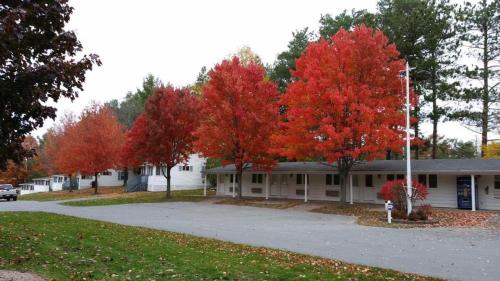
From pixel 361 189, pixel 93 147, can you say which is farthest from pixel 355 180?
pixel 93 147

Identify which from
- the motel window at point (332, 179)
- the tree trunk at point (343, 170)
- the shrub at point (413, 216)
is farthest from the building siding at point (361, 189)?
the shrub at point (413, 216)

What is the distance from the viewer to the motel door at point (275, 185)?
1483 inches

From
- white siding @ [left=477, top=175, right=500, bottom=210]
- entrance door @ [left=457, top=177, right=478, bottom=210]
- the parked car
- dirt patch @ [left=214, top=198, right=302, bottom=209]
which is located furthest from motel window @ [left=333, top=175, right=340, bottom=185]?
the parked car

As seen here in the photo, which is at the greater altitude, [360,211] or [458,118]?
[458,118]

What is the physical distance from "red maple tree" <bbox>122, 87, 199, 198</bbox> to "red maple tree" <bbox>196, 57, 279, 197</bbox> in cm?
412

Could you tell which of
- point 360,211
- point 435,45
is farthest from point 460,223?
point 435,45

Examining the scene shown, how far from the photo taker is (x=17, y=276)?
302 inches

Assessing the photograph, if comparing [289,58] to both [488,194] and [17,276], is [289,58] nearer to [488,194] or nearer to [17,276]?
[488,194]

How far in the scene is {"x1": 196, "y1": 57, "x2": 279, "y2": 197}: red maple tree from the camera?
32406 millimetres

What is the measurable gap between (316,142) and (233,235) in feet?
39.0

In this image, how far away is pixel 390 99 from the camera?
2570 cm

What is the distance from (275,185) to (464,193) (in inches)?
606

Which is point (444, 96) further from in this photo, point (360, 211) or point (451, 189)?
point (360, 211)

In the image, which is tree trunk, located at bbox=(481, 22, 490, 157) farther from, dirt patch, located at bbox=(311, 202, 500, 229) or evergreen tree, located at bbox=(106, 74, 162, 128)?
evergreen tree, located at bbox=(106, 74, 162, 128)
